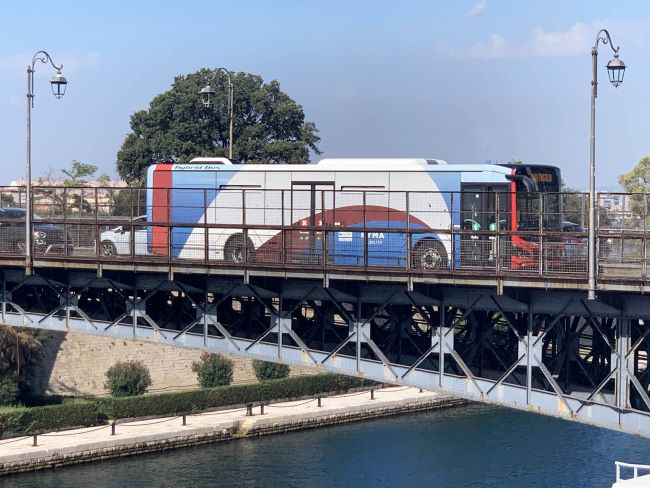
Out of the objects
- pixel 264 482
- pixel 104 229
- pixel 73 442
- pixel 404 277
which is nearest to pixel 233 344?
pixel 404 277

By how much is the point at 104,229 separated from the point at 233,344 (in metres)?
9.17

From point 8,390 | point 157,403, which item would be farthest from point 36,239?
point 157,403

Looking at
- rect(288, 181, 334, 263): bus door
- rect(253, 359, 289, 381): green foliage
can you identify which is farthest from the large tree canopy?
rect(288, 181, 334, 263): bus door

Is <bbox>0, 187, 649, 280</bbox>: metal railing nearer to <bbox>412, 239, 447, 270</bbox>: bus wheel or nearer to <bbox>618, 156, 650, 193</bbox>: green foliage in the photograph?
<bbox>412, 239, 447, 270</bbox>: bus wheel

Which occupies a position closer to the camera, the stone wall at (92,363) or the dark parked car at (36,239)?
the dark parked car at (36,239)

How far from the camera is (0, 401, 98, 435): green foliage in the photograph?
166 feet

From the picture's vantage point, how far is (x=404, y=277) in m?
28.3

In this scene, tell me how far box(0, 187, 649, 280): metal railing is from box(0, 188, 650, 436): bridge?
107 millimetres

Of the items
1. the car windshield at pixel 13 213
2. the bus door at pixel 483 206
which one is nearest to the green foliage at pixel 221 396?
the car windshield at pixel 13 213

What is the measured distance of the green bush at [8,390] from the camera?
54.0 metres

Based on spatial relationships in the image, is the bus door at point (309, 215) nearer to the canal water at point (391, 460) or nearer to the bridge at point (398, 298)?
the bridge at point (398, 298)

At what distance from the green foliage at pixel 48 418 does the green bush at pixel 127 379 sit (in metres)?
4.28

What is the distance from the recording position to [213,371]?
6138 cm

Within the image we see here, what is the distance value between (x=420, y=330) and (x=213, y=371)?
31.3m
